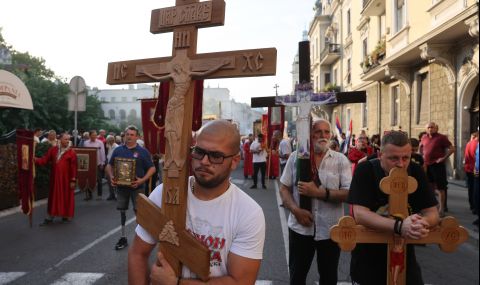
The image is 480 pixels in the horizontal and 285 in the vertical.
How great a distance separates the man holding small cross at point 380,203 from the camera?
8.39 ft

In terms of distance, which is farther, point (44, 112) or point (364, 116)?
point (44, 112)

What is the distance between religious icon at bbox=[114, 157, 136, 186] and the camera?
6.77 meters

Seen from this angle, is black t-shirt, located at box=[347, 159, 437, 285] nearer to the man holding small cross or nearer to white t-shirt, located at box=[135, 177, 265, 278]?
the man holding small cross

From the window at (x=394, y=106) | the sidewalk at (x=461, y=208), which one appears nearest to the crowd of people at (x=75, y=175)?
the sidewalk at (x=461, y=208)

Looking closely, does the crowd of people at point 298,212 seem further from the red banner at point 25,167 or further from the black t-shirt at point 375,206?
the red banner at point 25,167

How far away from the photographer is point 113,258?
19.3 feet

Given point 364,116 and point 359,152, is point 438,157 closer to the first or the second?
point 359,152

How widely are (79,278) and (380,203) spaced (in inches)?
150

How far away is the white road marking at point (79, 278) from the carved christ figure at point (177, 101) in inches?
129

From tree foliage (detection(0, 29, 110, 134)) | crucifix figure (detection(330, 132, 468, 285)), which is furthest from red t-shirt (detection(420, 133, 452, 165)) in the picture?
tree foliage (detection(0, 29, 110, 134))

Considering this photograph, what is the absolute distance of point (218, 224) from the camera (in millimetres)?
2066

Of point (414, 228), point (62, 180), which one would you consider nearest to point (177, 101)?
point (414, 228)

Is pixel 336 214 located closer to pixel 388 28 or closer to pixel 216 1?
pixel 216 1

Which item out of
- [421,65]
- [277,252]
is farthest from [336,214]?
[421,65]
